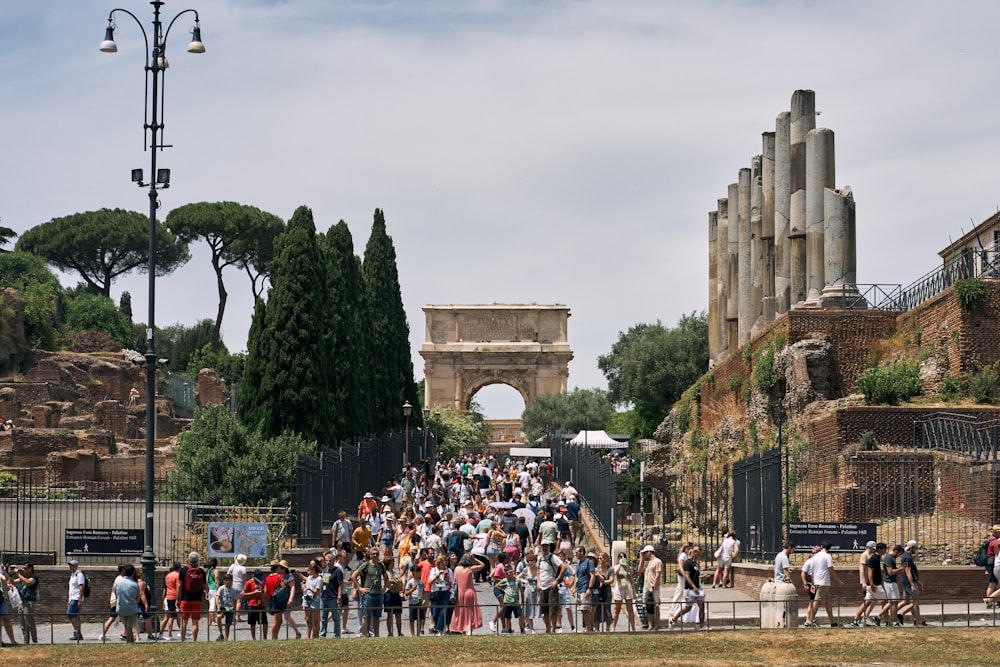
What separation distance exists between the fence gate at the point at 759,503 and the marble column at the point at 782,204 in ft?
46.2

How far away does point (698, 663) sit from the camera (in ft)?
60.2

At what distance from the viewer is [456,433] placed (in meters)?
77.9

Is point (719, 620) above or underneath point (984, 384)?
underneath

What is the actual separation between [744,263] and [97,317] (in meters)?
45.4

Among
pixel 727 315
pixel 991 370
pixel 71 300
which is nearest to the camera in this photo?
pixel 991 370

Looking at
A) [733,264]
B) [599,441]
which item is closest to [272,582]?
[733,264]

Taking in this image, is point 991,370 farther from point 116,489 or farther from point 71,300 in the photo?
point 71,300

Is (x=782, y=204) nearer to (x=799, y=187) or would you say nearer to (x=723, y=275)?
(x=799, y=187)

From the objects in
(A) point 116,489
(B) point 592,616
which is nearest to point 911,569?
(B) point 592,616

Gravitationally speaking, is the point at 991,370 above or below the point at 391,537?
above

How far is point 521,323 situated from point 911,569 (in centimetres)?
7899

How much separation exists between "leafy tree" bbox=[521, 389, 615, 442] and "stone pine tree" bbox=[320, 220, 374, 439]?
1784 inches

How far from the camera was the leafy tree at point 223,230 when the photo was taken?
9650 cm

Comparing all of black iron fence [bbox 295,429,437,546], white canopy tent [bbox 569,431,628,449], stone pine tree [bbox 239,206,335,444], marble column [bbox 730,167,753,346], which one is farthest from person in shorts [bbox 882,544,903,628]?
white canopy tent [bbox 569,431,628,449]
